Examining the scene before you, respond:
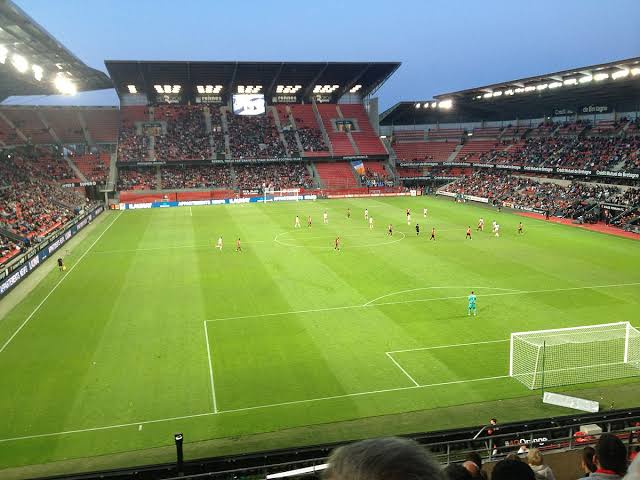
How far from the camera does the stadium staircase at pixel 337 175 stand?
85.1 metres

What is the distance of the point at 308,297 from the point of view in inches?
1109

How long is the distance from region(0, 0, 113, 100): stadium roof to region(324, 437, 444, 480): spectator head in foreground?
37.7 meters

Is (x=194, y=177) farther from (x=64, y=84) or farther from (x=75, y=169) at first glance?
(x=64, y=84)

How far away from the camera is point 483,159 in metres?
83.8

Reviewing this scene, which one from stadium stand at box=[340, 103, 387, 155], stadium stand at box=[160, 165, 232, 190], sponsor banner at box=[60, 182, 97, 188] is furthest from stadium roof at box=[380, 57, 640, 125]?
sponsor banner at box=[60, 182, 97, 188]

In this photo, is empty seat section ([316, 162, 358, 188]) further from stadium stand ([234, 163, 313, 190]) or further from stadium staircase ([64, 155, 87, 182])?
stadium staircase ([64, 155, 87, 182])

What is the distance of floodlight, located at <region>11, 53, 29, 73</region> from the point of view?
42.2 m

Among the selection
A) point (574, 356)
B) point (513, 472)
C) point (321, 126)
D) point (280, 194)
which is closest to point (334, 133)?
point (321, 126)

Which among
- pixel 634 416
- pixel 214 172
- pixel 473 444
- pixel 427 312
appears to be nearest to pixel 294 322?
pixel 427 312

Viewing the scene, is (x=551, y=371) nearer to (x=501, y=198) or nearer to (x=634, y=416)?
(x=634, y=416)

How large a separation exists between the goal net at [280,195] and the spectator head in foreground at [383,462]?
74.5 meters

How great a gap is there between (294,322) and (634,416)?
15.0 metres

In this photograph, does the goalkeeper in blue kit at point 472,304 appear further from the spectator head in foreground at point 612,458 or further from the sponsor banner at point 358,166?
the sponsor banner at point 358,166

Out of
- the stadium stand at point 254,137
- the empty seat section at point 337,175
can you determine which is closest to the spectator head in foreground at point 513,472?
the empty seat section at point 337,175
